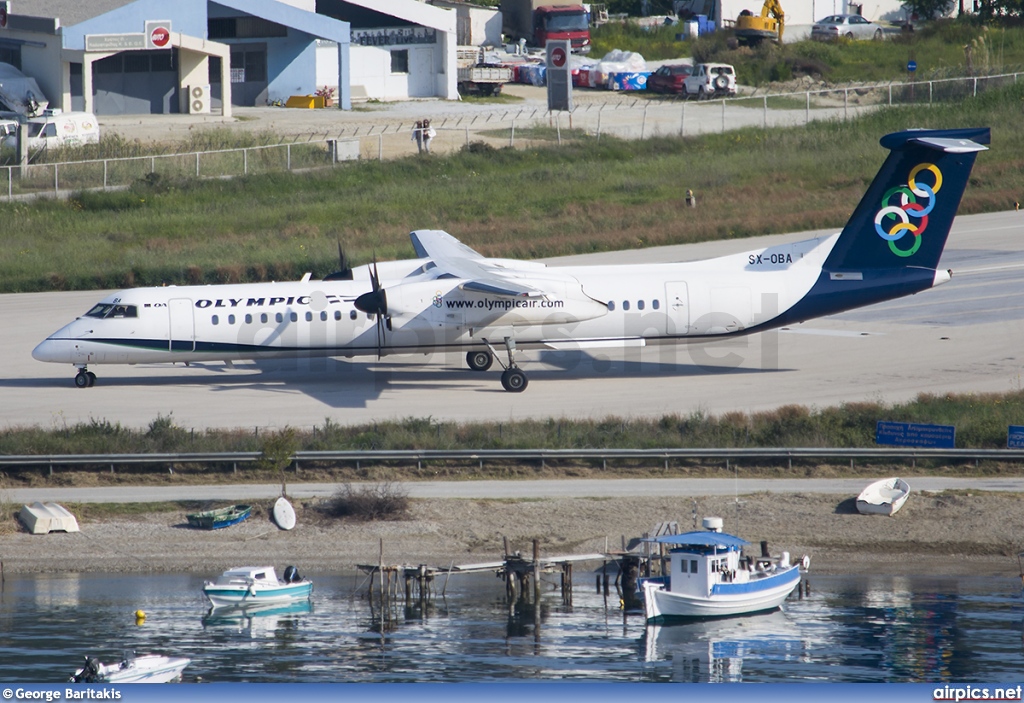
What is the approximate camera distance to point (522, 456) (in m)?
31.8

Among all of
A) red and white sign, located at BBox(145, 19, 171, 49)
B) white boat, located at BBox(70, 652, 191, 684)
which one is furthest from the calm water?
red and white sign, located at BBox(145, 19, 171, 49)

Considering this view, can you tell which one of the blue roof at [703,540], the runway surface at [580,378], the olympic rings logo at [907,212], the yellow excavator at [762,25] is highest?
the yellow excavator at [762,25]

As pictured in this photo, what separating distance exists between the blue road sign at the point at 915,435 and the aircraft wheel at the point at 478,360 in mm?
13580

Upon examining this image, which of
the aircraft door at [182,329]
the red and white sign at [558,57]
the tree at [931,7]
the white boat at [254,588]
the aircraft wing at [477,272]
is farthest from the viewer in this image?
the tree at [931,7]

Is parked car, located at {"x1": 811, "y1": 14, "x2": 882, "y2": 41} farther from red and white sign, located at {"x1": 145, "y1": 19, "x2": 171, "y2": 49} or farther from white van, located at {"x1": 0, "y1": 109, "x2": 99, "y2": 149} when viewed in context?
white van, located at {"x1": 0, "y1": 109, "x2": 99, "y2": 149}

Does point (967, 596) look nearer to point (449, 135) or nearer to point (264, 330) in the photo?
point (264, 330)

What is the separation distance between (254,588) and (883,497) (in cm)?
1485

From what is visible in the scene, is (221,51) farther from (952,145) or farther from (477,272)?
(952,145)

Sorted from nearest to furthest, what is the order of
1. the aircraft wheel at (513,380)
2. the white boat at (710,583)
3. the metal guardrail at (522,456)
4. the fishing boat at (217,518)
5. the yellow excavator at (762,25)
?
the white boat at (710,583)
the fishing boat at (217,518)
the metal guardrail at (522,456)
the aircraft wheel at (513,380)
the yellow excavator at (762,25)

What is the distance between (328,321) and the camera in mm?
37625

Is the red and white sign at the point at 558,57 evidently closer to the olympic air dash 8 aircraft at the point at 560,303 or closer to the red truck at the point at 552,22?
the red truck at the point at 552,22

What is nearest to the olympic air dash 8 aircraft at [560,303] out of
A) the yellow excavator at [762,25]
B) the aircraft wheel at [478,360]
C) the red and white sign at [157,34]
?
the aircraft wheel at [478,360]

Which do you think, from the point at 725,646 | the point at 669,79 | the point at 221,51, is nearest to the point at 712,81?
the point at 669,79

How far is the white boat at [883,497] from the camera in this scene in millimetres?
29016
